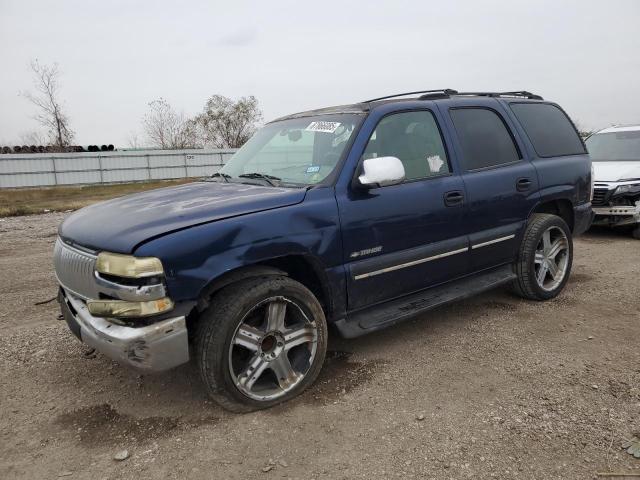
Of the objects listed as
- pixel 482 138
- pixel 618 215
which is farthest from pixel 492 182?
pixel 618 215

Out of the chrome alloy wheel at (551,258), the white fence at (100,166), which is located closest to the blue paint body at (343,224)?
the chrome alloy wheel at (551,258)

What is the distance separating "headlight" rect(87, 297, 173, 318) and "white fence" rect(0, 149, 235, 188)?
25620 mm

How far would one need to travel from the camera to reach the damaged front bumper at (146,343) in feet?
8.39

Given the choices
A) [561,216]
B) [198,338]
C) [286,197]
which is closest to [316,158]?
[286,197]

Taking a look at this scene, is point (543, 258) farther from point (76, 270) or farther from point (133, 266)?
point (76, 270)

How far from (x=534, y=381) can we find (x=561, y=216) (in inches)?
94.9

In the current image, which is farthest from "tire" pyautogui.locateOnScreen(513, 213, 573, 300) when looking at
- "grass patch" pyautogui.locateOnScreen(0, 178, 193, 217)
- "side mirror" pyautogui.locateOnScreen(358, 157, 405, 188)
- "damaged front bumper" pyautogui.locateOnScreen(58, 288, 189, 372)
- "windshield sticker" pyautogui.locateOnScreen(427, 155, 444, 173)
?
"grass patch" pyautogui.locateOnScreen(0, 178, 193, 217)

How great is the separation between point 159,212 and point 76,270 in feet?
2.00

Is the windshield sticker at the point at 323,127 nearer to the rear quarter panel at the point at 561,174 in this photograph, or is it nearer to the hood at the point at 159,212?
the hood at the point at 159,212

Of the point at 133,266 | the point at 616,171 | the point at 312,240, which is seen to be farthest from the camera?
the point at 616,171

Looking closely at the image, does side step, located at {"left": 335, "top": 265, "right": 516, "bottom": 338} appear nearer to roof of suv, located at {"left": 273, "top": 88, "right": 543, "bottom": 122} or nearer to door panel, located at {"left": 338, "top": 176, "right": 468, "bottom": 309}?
door panel, located at {"left": 338, "top": 176, "right": 468, "bottom": 309}

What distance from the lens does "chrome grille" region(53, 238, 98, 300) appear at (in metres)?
2.80

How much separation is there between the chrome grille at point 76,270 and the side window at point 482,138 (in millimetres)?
2877

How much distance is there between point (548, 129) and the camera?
491 centimetres
